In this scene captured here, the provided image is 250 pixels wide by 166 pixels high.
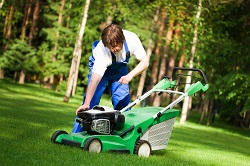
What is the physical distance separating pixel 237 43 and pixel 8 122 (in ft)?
61.5

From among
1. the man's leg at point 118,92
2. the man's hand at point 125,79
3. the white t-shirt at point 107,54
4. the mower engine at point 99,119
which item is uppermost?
the white t-shirt at point 107,54

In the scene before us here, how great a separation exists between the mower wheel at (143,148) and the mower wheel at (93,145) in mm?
611

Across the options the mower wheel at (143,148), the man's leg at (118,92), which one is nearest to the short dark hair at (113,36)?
the man's leg at (118,92)

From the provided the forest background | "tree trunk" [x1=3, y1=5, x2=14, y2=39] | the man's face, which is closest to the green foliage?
the forest background

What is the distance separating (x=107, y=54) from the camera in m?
8.05

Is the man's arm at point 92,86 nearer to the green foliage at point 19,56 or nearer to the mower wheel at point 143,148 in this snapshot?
the mower wheel at point 143,148

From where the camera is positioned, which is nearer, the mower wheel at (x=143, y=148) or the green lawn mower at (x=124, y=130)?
the green lawn mower at (x=124, y=130)

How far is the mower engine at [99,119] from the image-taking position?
771 centimetres

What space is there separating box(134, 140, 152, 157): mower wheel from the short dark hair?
1.37m

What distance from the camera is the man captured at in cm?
779

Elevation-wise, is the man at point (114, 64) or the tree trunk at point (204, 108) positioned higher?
the man at point (114, 64)

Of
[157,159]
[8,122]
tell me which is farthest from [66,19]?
[157,159]

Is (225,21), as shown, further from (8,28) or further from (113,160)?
(113,160)

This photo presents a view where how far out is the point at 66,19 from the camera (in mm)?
41625
